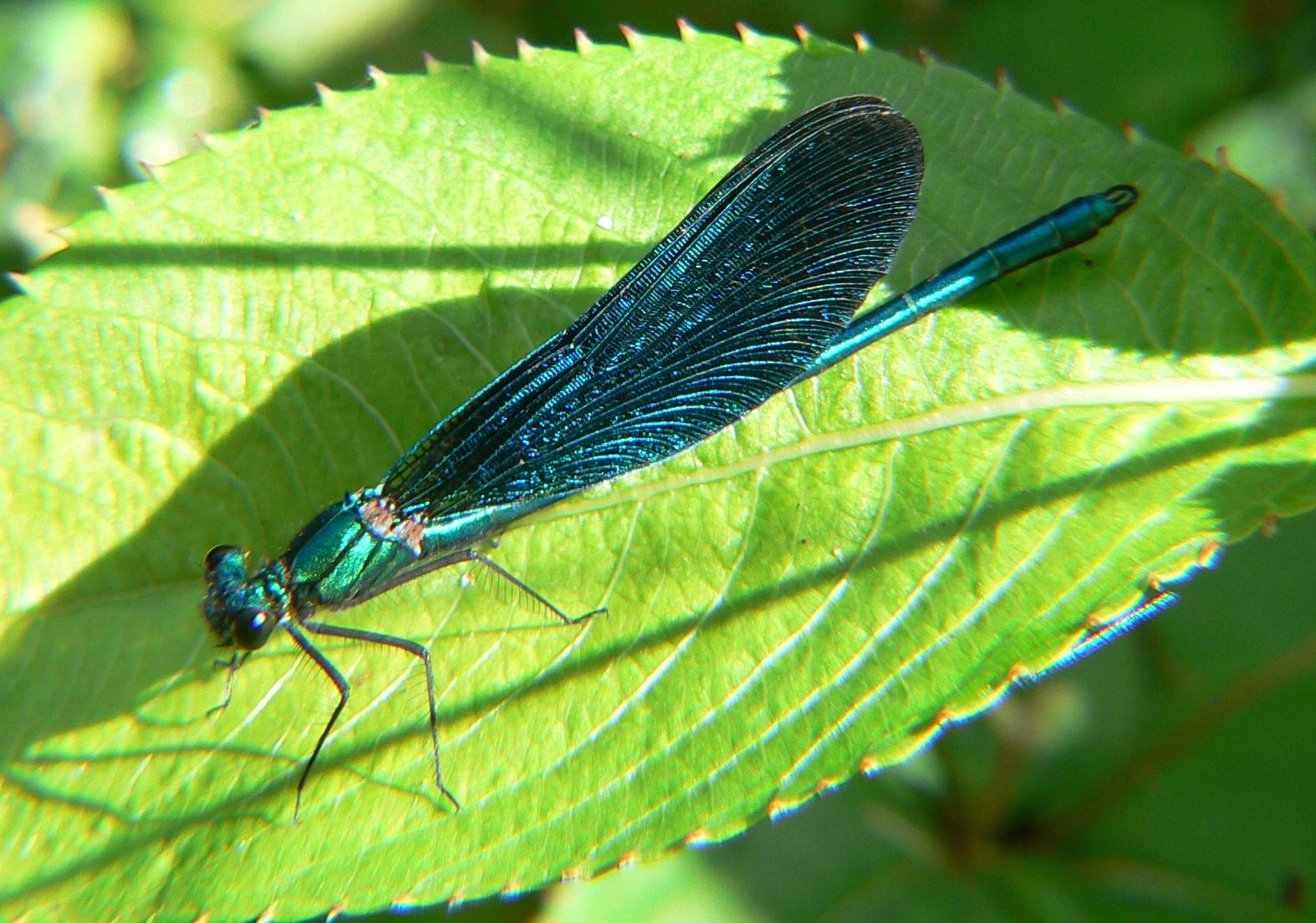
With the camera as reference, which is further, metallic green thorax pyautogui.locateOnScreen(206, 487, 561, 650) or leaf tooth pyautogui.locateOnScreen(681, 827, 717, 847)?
metallic green thorax pyautogui.locateOnScreen(206, 487, 561, 650)

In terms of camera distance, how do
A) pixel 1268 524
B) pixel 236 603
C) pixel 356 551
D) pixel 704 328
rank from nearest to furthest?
1. pixel 1268 524
2. pixel 236 603
3. pixel 356 551
4. pixel 704 328

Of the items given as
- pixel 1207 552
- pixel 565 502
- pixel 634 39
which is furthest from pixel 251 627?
pixel 1207 552

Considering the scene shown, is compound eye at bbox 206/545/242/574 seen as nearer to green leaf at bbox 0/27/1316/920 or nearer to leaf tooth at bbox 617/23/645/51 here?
green leaf at bbox 0/27/1316/920

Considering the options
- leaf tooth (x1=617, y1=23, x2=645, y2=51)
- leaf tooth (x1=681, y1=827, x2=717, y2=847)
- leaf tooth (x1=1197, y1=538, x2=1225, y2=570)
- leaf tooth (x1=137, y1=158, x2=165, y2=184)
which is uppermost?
leaf tooth (x1=617, y1=23, x2=645, y2=51)

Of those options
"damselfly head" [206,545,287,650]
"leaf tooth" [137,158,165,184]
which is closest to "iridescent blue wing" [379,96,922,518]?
"damselfly head" [206,545,287,650]

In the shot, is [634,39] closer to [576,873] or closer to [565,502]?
[565,502]

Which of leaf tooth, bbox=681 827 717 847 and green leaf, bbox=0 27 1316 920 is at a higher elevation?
green leaf, bbox=0 27 1316 920

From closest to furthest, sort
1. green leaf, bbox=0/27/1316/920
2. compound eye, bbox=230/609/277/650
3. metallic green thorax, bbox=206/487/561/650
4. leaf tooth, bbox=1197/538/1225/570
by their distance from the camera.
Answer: leaf tooth, bbox=1197/538/1225/570
green leaf, bbox=0/27/1316/920
compound eye, bbox=230/609/277/650
metallic green thorax, bbox=206/487/561/650

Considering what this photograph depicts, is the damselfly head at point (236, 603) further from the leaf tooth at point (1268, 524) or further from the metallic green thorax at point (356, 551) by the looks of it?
the leaf tooth at point (1268, 524)
